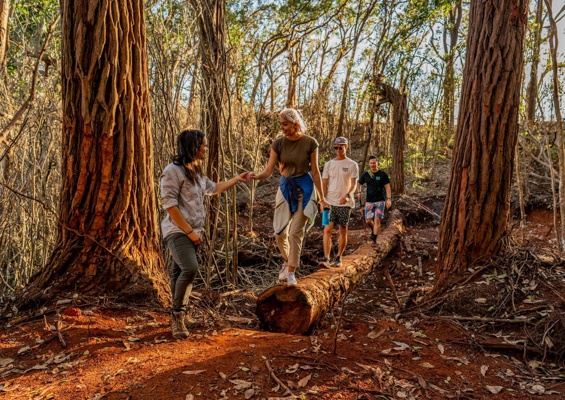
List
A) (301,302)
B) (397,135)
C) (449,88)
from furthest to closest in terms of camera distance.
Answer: (449,88)
(397,135)
(301,302)

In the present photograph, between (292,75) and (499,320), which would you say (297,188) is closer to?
(499,320)

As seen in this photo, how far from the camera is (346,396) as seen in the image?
259 cm

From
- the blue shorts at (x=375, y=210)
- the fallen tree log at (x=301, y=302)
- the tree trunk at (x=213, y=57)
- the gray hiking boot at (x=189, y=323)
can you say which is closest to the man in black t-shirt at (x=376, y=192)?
the blue shorts at (x=375, y=210)

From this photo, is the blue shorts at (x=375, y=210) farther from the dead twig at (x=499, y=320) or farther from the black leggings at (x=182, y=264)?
the black leggings at (x=182, y=264)

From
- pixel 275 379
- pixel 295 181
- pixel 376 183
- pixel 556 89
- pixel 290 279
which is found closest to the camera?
pixel 275 379

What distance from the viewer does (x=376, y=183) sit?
8008 mm

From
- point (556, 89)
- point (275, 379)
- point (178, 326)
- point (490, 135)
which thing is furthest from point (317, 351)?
point (556, 89)

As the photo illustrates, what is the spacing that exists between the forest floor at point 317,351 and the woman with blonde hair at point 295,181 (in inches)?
40.0

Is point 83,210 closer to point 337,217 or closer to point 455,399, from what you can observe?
point 455,399

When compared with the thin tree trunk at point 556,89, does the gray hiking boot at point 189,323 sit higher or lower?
lower

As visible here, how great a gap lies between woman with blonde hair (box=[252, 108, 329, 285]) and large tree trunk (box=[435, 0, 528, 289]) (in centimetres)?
183

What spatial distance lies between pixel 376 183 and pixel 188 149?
5356mm

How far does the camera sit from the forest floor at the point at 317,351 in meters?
2.63

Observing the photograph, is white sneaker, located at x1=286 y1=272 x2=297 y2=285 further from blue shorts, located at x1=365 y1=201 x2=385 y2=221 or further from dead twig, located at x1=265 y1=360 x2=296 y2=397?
blue shorts, located at x1=365 y1=201 x2=385 y2=221
